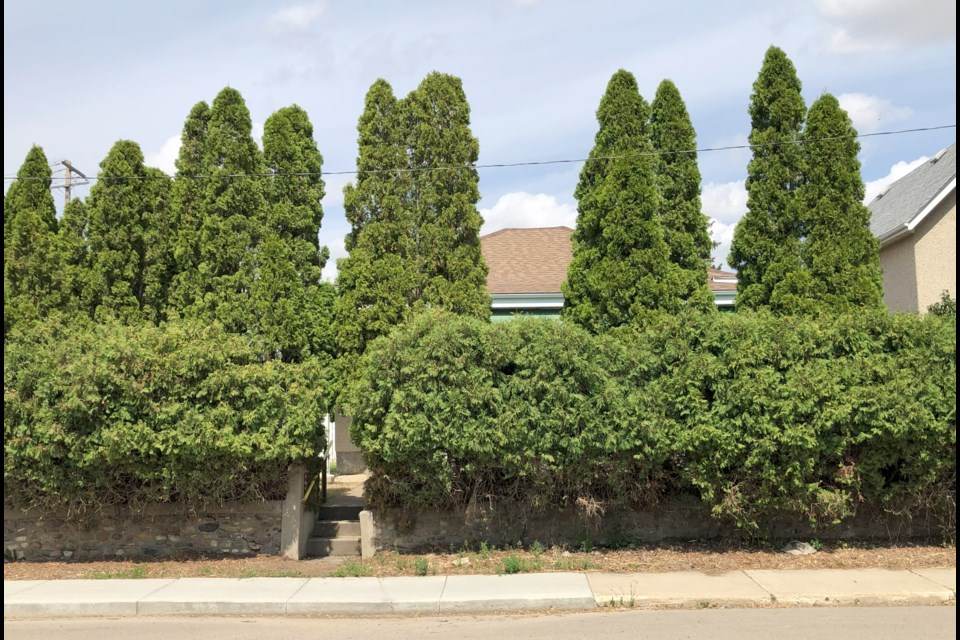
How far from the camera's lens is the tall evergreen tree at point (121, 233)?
40.3 feet

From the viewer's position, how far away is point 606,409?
9.30 metres

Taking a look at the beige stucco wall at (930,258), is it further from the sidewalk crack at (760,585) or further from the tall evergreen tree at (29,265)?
the tall evergreen tree at (29,265)

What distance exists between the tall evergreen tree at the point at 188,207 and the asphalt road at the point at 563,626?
5621mm

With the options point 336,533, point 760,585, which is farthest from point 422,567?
point 760,585

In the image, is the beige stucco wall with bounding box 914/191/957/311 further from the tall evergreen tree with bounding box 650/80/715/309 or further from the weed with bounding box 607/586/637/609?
the weed with bounding box 607/586/637/609

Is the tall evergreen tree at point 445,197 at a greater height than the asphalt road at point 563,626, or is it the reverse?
the tall evergreen tree at point 445,197

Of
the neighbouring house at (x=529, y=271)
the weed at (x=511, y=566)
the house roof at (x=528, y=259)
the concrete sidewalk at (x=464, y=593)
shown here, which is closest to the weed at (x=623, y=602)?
the concrete sidewalk at (x=464, y=593)

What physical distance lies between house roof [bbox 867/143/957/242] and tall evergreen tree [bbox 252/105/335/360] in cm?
1053

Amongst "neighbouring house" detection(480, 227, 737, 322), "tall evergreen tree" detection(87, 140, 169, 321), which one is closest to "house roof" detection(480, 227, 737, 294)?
"neighbouring house" detection(480, 227, 737, 322)

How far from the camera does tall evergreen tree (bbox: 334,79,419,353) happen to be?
12.0m

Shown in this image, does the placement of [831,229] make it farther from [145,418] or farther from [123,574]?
[123,574]

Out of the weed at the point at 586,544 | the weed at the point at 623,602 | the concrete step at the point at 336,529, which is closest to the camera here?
the weed at the point at 623,602

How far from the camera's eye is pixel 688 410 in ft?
30.6

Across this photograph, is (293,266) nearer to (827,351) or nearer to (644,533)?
(644,533)
